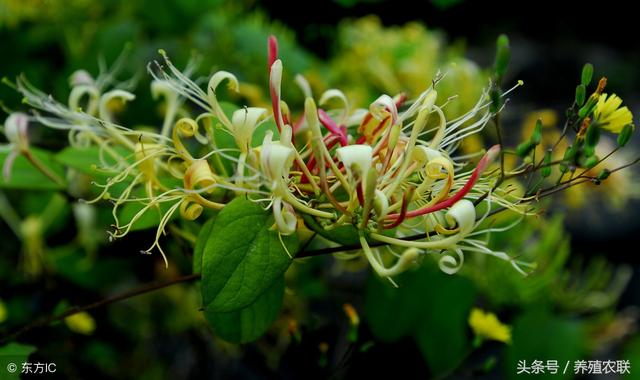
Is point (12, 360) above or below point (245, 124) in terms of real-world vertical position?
below

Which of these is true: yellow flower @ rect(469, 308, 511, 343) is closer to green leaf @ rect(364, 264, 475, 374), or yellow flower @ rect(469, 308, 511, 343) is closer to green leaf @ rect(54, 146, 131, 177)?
green leaf @ rect(364, 264, 475, 374)

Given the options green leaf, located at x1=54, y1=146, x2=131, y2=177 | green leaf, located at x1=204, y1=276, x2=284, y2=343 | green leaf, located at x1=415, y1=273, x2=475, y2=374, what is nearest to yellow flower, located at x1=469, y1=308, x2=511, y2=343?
green leaf, located at x1=415, y1=273, x2=475, y2=374

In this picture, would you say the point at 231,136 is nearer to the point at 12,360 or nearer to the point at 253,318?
the point at 253,318

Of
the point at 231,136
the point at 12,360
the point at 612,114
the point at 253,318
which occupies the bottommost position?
the point at 12,360

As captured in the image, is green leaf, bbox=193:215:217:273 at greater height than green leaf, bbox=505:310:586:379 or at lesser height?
greater

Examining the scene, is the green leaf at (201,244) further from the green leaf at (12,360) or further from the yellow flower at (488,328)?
the yellow flower at (488,328)

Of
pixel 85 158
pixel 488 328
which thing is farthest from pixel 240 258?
pixel 488 328
